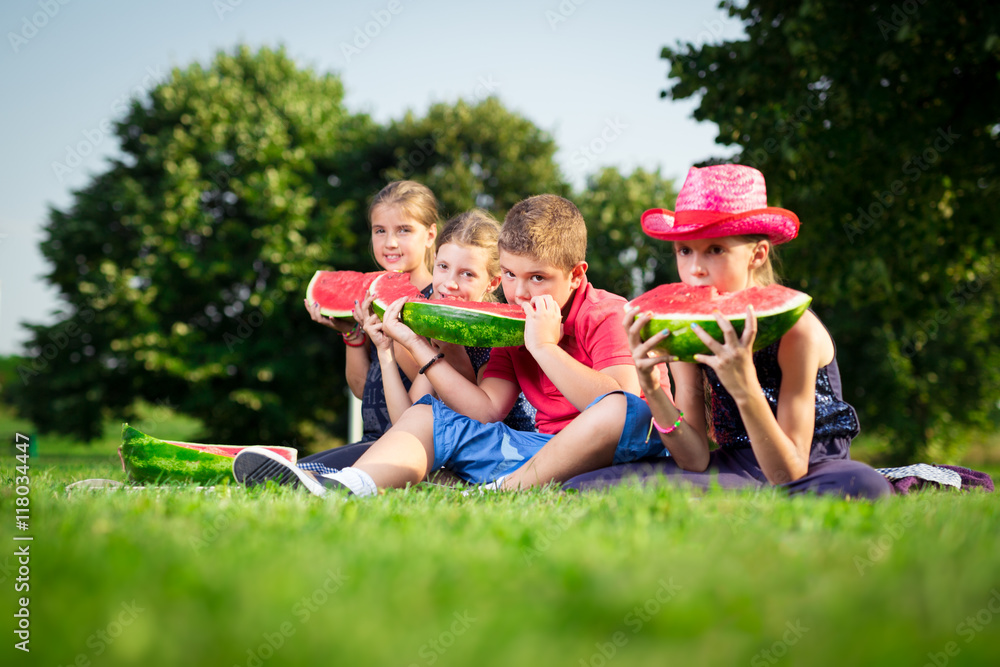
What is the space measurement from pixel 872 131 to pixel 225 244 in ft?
52.9

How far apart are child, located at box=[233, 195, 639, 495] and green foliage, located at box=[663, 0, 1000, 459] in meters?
5.83

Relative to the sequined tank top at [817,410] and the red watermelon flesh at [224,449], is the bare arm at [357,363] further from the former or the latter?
the sequined tank top at [817,410]

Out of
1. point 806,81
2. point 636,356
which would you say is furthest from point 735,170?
point 806,81

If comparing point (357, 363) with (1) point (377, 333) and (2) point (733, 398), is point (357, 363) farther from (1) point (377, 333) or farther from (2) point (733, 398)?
(2) point (733, 398)

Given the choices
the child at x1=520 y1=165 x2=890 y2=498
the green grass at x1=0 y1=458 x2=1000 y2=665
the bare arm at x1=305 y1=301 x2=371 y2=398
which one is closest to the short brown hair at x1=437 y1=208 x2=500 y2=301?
the bare arm at x1=305 y1=301 x2=371 y2=398

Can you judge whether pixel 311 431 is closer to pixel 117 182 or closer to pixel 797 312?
pixel 117 182

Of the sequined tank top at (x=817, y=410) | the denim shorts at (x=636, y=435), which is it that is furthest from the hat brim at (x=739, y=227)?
the denim shorts at (x=636, y=435)

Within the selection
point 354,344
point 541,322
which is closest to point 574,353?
point 541,322

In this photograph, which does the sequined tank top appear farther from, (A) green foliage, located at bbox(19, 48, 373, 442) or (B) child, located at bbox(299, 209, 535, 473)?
(A) green foliage, located at bbox(19, 48, 373, 442)

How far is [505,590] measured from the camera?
1548mm

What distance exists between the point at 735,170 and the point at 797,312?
3.06 ft

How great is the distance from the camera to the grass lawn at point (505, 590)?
1270mm

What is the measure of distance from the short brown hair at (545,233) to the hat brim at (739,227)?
0.66 meters

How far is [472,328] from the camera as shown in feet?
13.5
